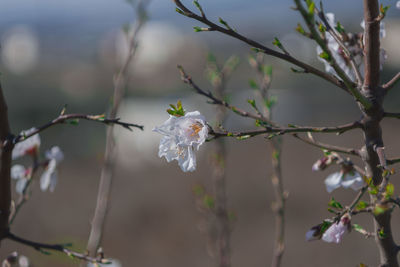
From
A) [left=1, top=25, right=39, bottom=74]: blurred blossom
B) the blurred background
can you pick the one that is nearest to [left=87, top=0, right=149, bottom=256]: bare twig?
the blurred background

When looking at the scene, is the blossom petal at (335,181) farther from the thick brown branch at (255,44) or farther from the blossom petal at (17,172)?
the blossom petal at (17,172)

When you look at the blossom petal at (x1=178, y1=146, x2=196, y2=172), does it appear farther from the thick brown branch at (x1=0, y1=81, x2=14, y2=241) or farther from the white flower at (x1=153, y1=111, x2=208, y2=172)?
the thick brown branch at (x1=0, y1=81, x2=14, y2=241)

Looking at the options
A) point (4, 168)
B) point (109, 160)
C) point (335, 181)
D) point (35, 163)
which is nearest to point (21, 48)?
point (109, 160)

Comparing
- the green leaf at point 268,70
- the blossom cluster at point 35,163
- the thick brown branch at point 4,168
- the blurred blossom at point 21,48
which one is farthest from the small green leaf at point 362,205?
the blurred blossom at point 21,48

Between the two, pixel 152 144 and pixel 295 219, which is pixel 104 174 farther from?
pixel 152 144

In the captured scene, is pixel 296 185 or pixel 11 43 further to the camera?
pixel 11 43

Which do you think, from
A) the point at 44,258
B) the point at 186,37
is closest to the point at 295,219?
the point at 44,258
